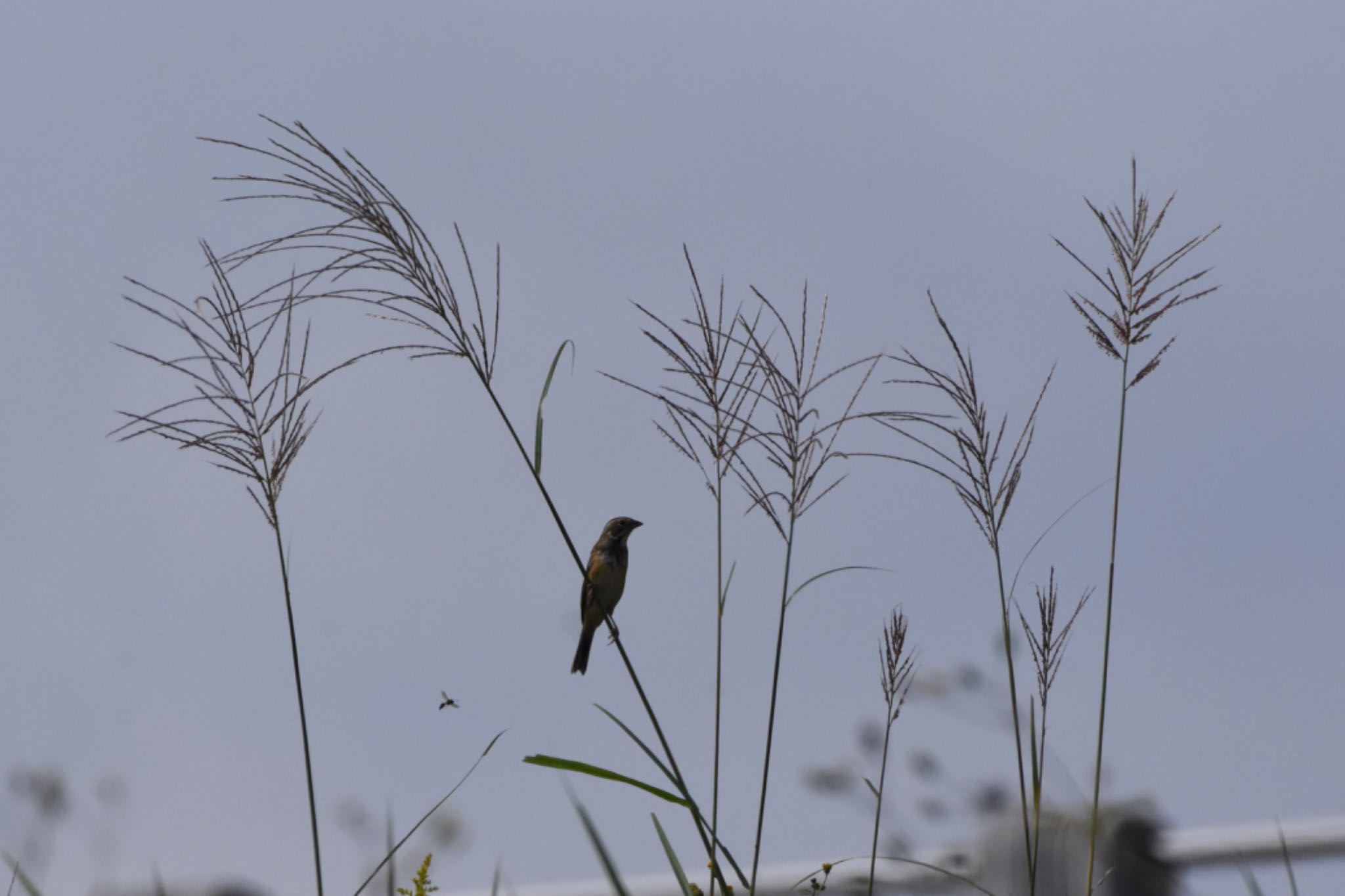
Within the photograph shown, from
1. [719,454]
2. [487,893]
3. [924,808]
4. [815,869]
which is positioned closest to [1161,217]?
[719,454]

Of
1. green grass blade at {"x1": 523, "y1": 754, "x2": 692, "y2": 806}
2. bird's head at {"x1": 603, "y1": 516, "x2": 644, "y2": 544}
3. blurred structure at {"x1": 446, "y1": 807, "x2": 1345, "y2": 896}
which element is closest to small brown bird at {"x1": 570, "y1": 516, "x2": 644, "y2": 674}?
bird's head at {"x1": 603, "y1": 516, "x2": 644, "y2": 544}

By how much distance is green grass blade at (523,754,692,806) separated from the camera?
1.66 m

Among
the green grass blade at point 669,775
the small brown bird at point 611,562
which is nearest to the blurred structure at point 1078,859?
the green grass blade at point 669,775

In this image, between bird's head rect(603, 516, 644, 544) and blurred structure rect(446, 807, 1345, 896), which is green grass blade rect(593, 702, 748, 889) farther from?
bird's head rect(603, 516, 644, 544)

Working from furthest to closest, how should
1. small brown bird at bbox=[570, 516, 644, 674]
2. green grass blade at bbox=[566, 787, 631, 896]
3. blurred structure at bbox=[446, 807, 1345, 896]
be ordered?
small brown bird at bbox=[570, 516, 644, 674], blurred structure at bbox=[446, 807, 1345, 896], green grass blade at bbox=[566, 787, 631, 896]

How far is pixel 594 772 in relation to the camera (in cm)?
168

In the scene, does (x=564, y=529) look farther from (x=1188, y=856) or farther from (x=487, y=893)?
(x=487, y=893)

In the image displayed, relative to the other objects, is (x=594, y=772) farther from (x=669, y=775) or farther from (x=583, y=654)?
(x=583, y=654)

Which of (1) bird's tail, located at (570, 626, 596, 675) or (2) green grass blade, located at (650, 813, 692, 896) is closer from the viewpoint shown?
(2) green grass blade, located at (650, 813, 692, 896)

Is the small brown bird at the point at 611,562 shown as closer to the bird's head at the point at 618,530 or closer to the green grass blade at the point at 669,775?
the bird's head at the point at 618,530

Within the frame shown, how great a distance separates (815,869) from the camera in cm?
232

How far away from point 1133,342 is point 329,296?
1.32 metres

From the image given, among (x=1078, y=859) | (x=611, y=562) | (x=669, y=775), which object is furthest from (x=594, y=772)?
(x=611, y=562)

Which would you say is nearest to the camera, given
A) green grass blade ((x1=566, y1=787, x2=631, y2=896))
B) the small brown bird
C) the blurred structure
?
green grass blade ((x1=566, y1=787, x2=631, y2=896))
